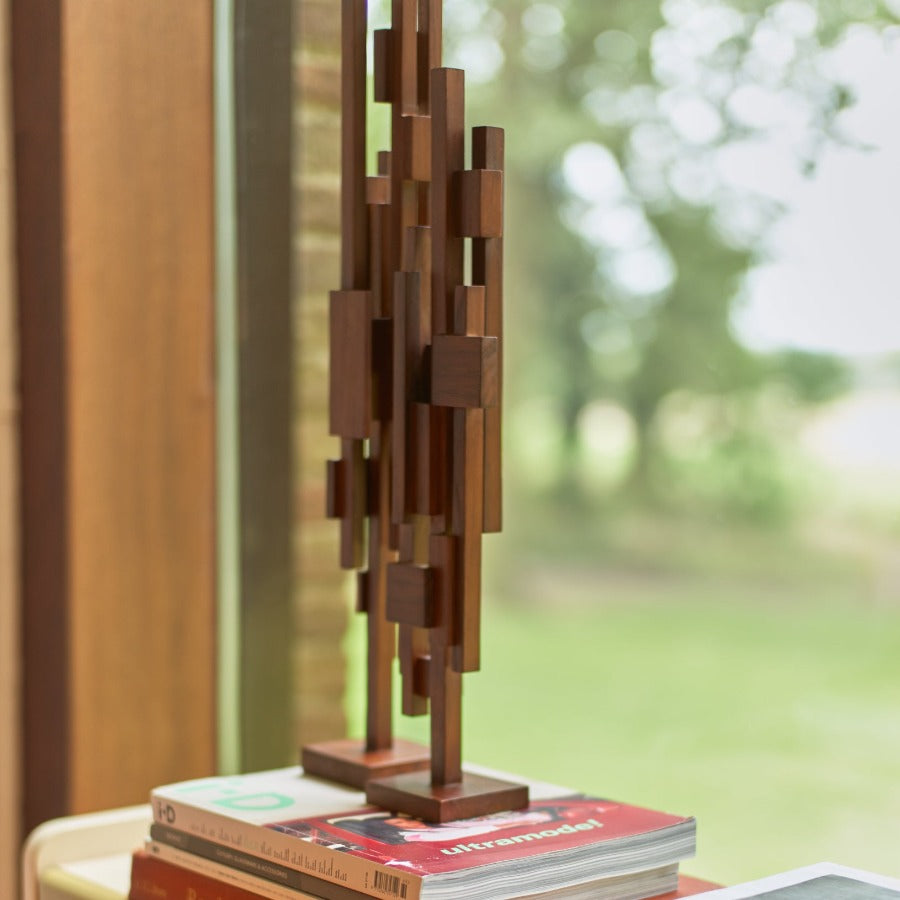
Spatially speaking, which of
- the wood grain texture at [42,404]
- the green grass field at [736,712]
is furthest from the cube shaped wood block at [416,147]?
the green grass field at [736,712]

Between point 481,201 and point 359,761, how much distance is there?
1.49ft

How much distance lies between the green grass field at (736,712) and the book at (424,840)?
1.91ft

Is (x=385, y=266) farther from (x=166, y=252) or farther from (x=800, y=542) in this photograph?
(x=800, y=542)

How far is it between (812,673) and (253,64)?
117 centimetres

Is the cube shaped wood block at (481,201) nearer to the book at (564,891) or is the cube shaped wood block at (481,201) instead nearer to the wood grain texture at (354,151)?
the wood grain texture at (354,151)

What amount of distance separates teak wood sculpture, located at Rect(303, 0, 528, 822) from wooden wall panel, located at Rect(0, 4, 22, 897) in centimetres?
59

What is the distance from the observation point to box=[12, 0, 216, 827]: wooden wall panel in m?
1.39

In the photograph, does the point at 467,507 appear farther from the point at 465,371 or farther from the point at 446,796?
the point at 446,796

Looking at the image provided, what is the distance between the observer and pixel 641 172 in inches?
93.0

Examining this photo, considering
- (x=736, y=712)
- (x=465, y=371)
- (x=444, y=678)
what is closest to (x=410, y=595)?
(x=444, y=678)

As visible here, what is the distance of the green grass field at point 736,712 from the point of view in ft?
5.03

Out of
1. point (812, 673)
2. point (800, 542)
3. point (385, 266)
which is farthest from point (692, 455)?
point (385, 266)

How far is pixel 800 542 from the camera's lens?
2.06 meters

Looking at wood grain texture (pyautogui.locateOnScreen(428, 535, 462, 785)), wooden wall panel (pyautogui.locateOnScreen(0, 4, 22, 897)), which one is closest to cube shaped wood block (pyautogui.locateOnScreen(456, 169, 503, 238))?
wood grain texture (pyautogui.locateOnScreen(428, 535, 462, 785))
